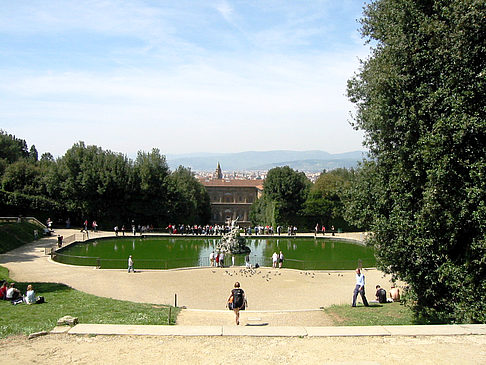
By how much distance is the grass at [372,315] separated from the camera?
13.1 metres

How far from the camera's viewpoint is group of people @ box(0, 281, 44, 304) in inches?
604

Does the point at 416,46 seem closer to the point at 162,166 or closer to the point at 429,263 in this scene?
the point at 429,263

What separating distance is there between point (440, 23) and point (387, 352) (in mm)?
8480

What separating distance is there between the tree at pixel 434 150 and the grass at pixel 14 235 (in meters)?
26.9

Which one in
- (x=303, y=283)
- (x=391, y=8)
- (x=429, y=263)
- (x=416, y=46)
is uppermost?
(x=391, y=8)

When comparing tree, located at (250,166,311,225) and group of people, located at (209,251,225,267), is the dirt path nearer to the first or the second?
group of people, located at (209,251,225,267)

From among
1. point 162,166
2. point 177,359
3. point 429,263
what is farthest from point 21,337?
point 162,166

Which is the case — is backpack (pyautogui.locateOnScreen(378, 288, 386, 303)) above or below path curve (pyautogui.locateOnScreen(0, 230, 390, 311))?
above

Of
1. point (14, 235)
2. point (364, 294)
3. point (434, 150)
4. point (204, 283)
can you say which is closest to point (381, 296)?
point (364, 294)

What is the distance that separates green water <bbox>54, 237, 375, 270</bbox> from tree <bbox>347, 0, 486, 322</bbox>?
1344cm

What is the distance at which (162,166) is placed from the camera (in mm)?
54250

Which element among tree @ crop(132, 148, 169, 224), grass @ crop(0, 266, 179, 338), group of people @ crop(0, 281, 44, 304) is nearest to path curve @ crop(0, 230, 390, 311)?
grass @ crop(0, 266, 179, 338)

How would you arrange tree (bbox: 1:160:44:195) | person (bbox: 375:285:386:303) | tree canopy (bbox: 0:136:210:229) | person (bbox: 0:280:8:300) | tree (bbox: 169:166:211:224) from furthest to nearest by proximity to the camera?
tree (bbox: 169:166:211:224)
tree (bbox: 1:160:44:195)
tree canopy (bbox: 0:136:210:229)
person (bbox: 375:285:386:303)
person (bbox: 0:280:8:300)

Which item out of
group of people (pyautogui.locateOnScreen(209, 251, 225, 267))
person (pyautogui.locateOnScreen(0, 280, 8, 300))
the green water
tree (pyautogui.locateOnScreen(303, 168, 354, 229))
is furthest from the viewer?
tree (pyautogui.locateOnScreen(303, 168, 354, 229))
